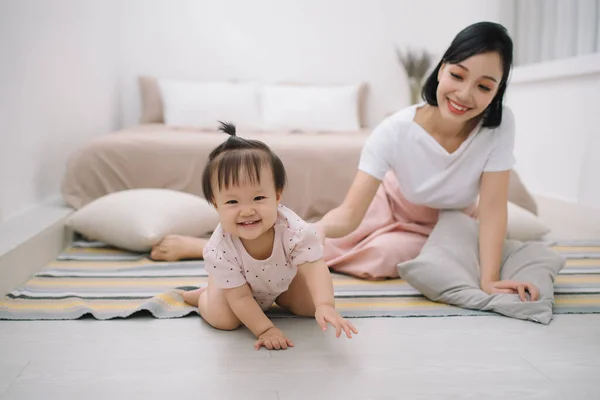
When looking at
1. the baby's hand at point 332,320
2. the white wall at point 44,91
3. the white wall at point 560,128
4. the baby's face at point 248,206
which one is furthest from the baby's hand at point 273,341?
the white wall at point 560,128

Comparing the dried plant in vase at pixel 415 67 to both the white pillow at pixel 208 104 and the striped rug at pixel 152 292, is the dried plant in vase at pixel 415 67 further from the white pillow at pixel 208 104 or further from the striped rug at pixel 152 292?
the striped rug at pixel 152 292

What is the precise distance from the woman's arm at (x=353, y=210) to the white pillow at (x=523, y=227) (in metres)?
0.83

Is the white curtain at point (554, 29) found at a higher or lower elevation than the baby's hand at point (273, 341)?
higher

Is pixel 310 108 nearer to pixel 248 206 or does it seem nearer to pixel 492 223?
pixel 492 223

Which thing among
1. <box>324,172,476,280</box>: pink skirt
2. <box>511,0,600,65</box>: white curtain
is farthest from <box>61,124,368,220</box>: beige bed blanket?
<box>511,0,600,65</box>: white curtain

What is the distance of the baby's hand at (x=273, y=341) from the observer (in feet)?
4.64

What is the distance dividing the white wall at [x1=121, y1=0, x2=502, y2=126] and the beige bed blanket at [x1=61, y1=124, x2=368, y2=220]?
5.87 ft

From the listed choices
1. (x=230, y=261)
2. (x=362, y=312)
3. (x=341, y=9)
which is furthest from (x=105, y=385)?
(x=341, y=9)

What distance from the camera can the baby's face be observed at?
1.37 meters

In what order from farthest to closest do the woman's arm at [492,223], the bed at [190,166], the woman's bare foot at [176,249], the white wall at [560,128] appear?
1. the white wall at [560,128]
2. the bed at [190,166]
3. the woman's bare foot at [176,249]
4. the woman's arm at [492,223]

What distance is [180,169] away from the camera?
2.92 metres

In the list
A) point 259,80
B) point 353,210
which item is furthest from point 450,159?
point 259,80

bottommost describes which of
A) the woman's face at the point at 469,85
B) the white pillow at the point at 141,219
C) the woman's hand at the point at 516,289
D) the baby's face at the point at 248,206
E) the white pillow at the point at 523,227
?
the white pillow at the point at 523,227

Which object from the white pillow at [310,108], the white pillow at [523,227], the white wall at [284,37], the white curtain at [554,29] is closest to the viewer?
the white pillow at [523,227]
